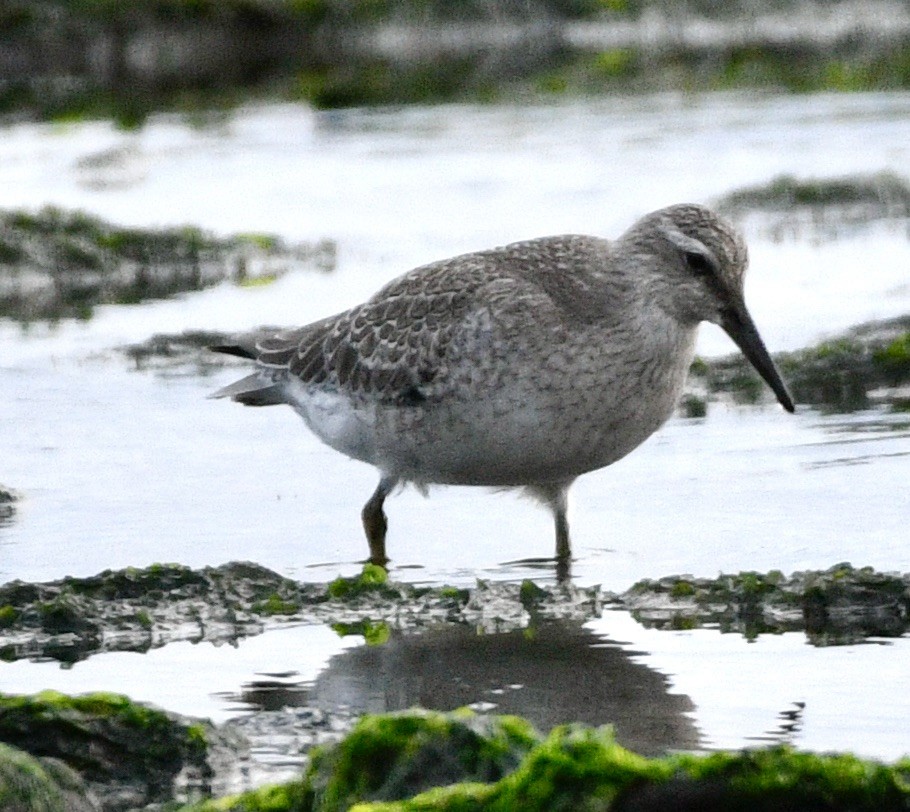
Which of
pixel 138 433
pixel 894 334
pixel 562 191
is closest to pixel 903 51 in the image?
pixel 562 191

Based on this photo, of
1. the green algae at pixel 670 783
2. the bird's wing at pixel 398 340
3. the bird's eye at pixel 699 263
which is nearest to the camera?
the green algae at pixel 670 783

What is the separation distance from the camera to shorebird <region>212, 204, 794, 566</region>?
722cm

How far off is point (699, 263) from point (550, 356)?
678 millimetres

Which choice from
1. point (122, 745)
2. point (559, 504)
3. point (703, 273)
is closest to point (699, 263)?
point (703, 273)

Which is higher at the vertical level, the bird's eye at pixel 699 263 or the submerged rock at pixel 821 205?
the submerged rock at pixel 821 205

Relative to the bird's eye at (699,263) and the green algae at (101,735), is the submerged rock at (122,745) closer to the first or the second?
the green algae at (101,735)

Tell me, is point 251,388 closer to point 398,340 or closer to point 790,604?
point 398,340

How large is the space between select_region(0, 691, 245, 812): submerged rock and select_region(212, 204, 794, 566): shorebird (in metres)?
2.50

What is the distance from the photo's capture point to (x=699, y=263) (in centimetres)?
738

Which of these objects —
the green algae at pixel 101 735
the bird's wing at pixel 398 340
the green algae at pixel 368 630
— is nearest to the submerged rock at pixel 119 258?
the bird's wing at pixel 398 340

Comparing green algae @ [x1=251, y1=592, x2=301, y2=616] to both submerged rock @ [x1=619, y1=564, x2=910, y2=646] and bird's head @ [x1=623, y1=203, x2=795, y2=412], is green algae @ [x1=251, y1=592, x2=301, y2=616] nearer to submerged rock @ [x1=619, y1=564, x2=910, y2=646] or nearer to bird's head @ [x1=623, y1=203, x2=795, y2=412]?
submerged rock @ [x1=619, y1=564, x2=910, y2=646]

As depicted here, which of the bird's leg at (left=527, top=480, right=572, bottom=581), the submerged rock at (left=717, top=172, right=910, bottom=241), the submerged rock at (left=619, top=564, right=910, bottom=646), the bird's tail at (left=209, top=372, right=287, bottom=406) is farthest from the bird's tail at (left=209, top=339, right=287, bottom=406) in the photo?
the submerged rock at (left=717, top=172, right=910, bottom=241)

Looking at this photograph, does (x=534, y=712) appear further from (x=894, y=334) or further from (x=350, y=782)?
(x=894, y=334)

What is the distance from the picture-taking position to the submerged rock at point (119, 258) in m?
14.0
